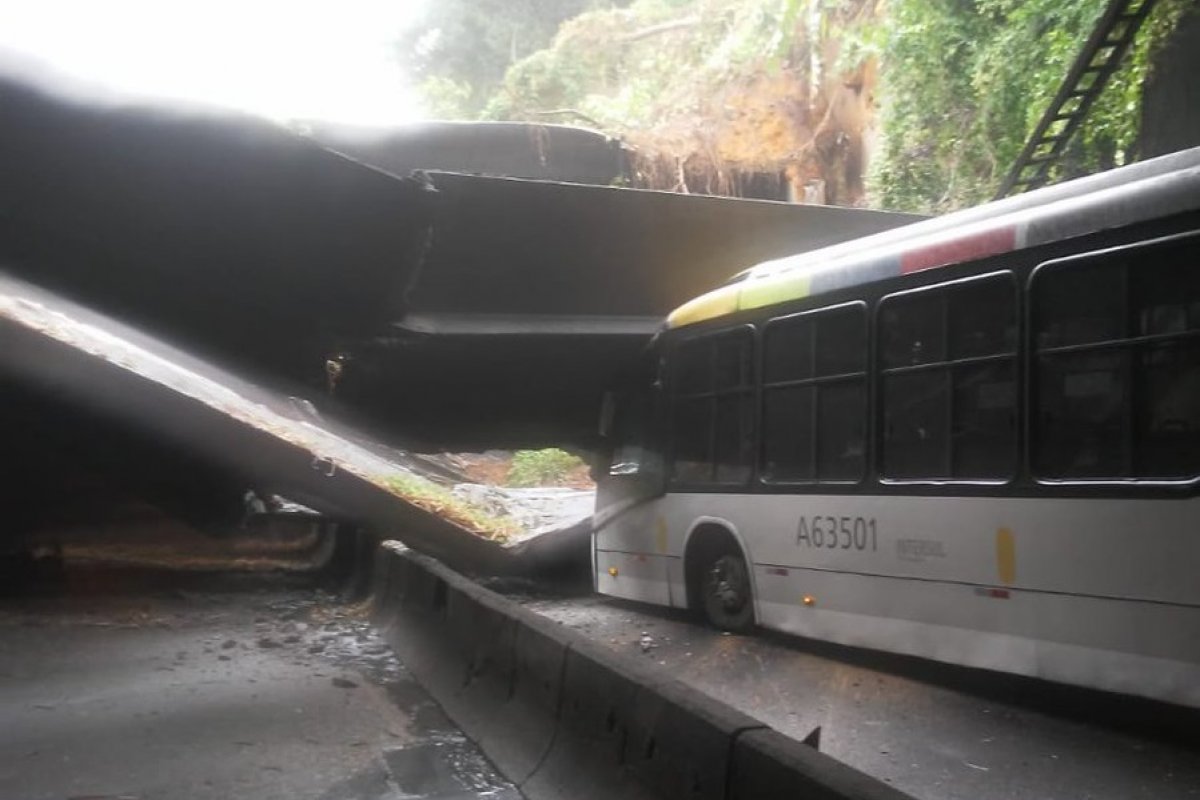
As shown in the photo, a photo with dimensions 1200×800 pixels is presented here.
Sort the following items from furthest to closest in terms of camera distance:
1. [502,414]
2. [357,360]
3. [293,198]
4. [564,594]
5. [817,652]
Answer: [502,414] → [564,594] → [357,360] → [293,198] → [817,652]

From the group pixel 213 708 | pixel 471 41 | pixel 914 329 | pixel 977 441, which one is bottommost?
pixel 213 708

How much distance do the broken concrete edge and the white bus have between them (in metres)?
2.79

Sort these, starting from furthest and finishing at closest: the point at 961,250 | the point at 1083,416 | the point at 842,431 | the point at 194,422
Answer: the point at 842,431 < the point at 961,250 < the point at 194,422 < the point at 1083,416

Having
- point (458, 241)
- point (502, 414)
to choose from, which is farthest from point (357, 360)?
point (502, 414)

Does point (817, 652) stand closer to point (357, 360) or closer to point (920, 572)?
point (920, 572)

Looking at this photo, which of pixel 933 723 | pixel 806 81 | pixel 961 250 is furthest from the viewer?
pixel 806 81

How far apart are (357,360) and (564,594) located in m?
3.75

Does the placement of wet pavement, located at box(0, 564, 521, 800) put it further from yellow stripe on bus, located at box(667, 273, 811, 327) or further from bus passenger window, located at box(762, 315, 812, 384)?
yellow stripe on bus, located at box(667, 273, 811, 327)

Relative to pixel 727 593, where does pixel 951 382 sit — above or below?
above

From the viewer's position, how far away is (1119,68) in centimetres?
1379

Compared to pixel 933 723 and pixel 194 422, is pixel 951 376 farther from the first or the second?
pixel 194 422

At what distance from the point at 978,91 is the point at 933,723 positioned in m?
12.8

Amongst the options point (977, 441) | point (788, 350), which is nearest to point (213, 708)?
point (977, 441)

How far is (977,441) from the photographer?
23.2 ft
